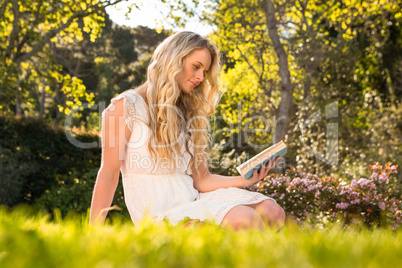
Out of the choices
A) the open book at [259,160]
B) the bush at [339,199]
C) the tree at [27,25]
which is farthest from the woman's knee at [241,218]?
the tree at [27,25]

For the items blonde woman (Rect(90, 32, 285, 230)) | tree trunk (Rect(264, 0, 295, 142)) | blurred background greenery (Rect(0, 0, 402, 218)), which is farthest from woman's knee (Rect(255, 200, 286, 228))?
tree trunk (Rect(264, 0, 295, 142))

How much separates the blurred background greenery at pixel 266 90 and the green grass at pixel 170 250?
6998mm

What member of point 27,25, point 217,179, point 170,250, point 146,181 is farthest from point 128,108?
point 27,25

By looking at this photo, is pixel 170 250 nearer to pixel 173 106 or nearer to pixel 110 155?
pixel 110 155

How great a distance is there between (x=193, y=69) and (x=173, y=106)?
363 mm

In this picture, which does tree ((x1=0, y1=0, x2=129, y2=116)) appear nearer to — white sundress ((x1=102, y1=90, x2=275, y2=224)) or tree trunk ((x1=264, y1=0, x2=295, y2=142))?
tree trunk ((x1=264, y1=0, x2=295, y2=142))

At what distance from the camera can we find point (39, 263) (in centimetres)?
89

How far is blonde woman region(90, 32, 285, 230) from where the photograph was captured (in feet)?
8.78

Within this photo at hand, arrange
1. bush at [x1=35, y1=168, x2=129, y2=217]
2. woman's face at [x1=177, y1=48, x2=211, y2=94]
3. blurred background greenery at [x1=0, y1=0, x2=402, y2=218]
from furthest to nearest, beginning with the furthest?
blurred background greenery at [x1=0, y1=0, x2=402, y2=218]
bush at [x1=35, y1=168, x2=129, y2=217]
woman's face at [x1=177, y1=48, x2=211, y2=94]

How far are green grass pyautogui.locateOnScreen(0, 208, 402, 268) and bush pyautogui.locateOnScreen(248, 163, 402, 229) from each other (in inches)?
182

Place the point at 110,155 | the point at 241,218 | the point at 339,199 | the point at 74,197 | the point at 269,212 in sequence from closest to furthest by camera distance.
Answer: the point at 241,218 → the point at 269,212 → the point at 110,155 → the point at 339,199 → the point at 74,197

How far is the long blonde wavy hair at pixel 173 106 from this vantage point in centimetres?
307

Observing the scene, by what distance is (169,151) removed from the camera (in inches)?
118

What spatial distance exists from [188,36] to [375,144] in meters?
8.00
